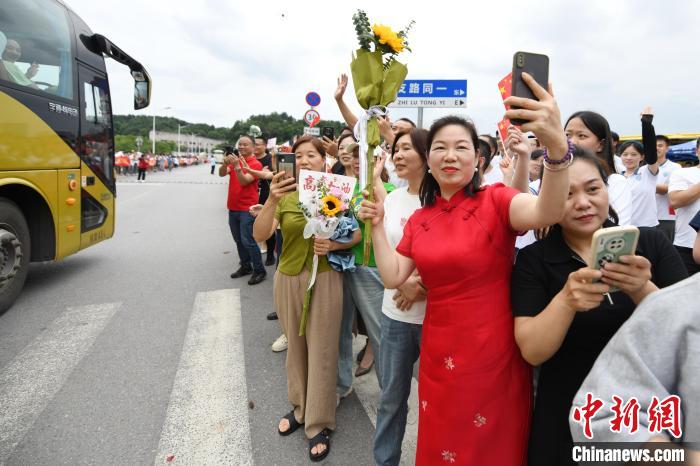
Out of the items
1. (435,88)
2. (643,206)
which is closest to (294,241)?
(643,206)

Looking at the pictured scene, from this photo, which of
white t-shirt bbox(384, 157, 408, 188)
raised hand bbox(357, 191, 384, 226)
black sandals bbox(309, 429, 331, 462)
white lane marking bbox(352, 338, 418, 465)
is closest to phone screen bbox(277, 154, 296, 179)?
raised hand bbox(357, 191, 384, 226)

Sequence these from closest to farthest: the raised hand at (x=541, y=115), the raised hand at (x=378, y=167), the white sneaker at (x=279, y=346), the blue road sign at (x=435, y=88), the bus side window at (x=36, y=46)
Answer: the raised hand at (x=541, y=115) < the raised hand at (x=378, y=167) < the white sneaker at (x=279, y=346) < the bus side window at (x=36, y=46) < the blue road sign at (x=435, y=88)

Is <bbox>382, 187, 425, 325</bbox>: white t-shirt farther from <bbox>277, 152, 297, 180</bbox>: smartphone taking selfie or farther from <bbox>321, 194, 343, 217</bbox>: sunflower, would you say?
<bbox>277, 152, 297, 180</bbox>: smartphone taking selfie

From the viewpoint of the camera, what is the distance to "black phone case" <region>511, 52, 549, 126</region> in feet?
3.69

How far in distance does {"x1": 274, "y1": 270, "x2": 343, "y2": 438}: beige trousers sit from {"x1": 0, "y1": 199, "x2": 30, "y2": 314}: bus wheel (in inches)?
143

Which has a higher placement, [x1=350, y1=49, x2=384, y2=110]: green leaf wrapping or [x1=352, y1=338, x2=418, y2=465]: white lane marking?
[x1=350, y1=49, x2=384, y2=110]: green leaf wrapping

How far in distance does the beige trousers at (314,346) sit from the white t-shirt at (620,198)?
64.4 inches

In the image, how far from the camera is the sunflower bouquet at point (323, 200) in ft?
7.15

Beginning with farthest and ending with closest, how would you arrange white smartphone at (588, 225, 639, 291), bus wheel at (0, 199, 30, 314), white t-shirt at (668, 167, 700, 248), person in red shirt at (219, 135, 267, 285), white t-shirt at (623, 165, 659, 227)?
person in red shirt at (219, 135, 267, 285) < bus wheel at (0, 199, 30, 314) < white t-shirt at (623, 165, 659, 227) < white t-shirt at (668, 167, 700, 248) < white smartphone at (588, 225, 639, 291)

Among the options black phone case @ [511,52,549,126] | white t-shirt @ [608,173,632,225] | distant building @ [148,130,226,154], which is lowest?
white t-shirt @ [608,173,632,225]

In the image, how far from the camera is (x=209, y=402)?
9.25 ft

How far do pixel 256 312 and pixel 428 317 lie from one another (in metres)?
3.31

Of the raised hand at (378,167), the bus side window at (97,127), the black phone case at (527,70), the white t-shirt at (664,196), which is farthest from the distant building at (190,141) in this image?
the black phone case at (527,70)

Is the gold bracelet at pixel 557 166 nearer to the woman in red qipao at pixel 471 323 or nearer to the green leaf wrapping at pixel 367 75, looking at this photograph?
the woman in red qipao at pixel 471 323
